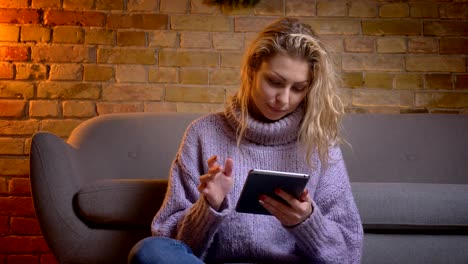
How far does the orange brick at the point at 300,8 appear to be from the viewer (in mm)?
2502

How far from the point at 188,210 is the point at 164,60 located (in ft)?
4.56

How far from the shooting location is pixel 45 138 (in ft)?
5.32

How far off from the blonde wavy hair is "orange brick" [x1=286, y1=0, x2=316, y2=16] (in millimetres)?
1216

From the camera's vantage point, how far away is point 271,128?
1305 millimetres

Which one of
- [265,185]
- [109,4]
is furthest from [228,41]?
[265,185]

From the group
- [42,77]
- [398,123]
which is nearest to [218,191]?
[398,123]

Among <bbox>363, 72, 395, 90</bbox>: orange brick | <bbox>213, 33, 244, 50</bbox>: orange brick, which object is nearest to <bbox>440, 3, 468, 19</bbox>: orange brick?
<bbox>363, 72, 395, 90</bbox>: orange brick

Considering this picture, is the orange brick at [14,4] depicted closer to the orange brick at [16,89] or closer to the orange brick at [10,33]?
the orange brick at [10,33]

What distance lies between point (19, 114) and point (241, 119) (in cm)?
147

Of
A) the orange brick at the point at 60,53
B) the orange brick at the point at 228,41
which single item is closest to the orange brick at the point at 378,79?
the orange brick at the point at 228,41

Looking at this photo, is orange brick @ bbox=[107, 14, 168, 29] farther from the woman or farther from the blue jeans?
the blue jeans

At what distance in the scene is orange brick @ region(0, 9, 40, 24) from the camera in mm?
2422

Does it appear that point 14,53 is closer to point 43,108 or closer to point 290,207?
point 43,108

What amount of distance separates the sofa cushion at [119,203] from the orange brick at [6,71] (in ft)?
3.52
